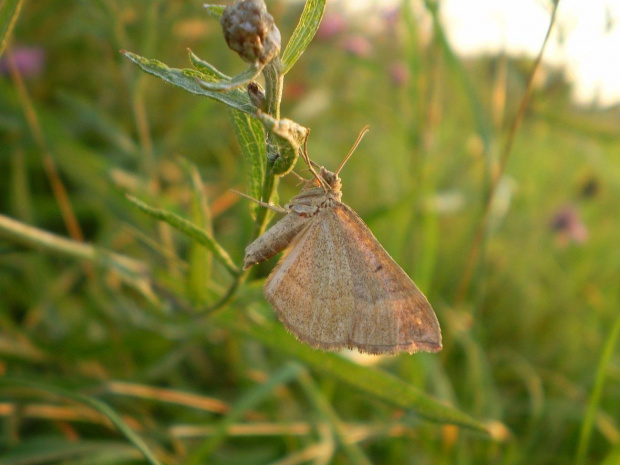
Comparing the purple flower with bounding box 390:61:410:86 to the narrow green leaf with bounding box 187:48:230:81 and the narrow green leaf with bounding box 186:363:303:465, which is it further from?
the narrow green leaf with bounding box 187:48:230:81

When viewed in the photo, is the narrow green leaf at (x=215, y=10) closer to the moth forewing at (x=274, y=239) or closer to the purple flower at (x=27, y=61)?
the moth forewing at (x=274, y=239)

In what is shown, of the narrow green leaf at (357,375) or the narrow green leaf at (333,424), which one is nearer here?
the narrow green leaf at (357,375)

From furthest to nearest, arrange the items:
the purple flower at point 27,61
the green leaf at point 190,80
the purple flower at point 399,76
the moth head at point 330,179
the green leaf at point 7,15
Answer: the purple flower at point 399,76 → the purple flower at point 27,61 → the moth head at point 330,179 → the green leaf at point 7,15 → the green leaf at point 190,80

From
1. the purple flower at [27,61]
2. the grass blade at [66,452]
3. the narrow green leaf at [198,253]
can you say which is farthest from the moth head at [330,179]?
the purple flower at [27,61]

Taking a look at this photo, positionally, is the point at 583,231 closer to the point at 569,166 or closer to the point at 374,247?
the point at 569,166

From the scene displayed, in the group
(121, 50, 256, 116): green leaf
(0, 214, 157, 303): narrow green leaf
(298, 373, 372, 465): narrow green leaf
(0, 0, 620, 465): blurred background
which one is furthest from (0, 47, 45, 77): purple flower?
(121, 50, 256, 116): green leaf

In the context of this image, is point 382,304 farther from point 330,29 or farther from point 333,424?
point 330,29
